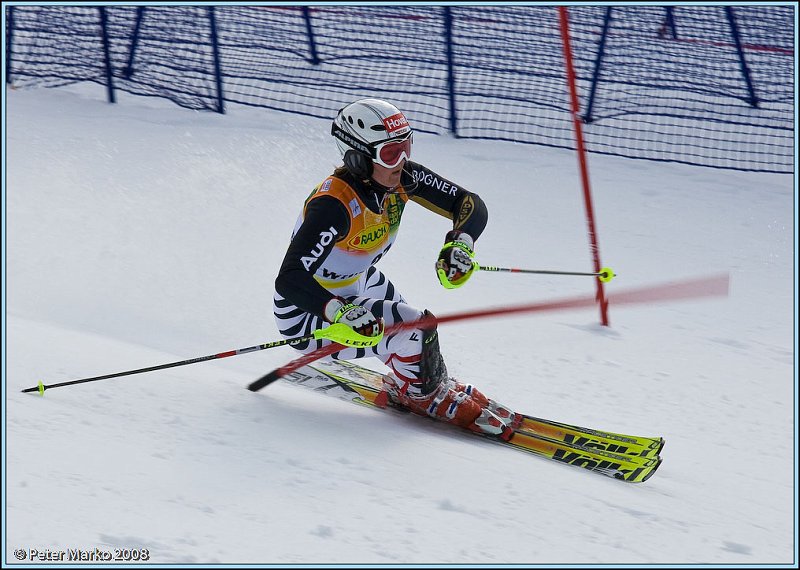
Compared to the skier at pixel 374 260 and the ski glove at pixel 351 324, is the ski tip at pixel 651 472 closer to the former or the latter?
the skier at pixel 374 260

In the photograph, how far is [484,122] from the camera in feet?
32.0

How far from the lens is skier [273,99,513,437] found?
378 cm

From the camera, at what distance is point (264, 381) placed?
4273mm

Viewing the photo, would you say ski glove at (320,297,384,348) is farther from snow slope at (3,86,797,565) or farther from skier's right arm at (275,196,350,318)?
snow slope at (3,86,797,565)

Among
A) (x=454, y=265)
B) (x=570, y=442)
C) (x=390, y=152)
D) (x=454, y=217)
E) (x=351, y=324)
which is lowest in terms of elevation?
(x=570, y=442)

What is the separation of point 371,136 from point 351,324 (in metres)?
0.85

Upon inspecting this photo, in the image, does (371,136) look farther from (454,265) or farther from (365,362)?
(365,362)

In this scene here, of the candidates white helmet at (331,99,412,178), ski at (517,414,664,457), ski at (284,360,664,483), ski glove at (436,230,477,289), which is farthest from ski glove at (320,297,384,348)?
ski at (517,414,664,457)

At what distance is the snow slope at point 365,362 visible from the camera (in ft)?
9.77

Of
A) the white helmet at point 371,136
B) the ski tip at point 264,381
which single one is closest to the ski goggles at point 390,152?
the white helmet at point 371,136

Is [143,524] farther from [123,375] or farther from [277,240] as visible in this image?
[277,240]

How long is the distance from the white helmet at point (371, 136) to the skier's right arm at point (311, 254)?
213 millimetres

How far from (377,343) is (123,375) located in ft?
3.60

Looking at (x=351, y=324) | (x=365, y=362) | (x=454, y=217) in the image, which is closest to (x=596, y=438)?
(x=454, y=217)
